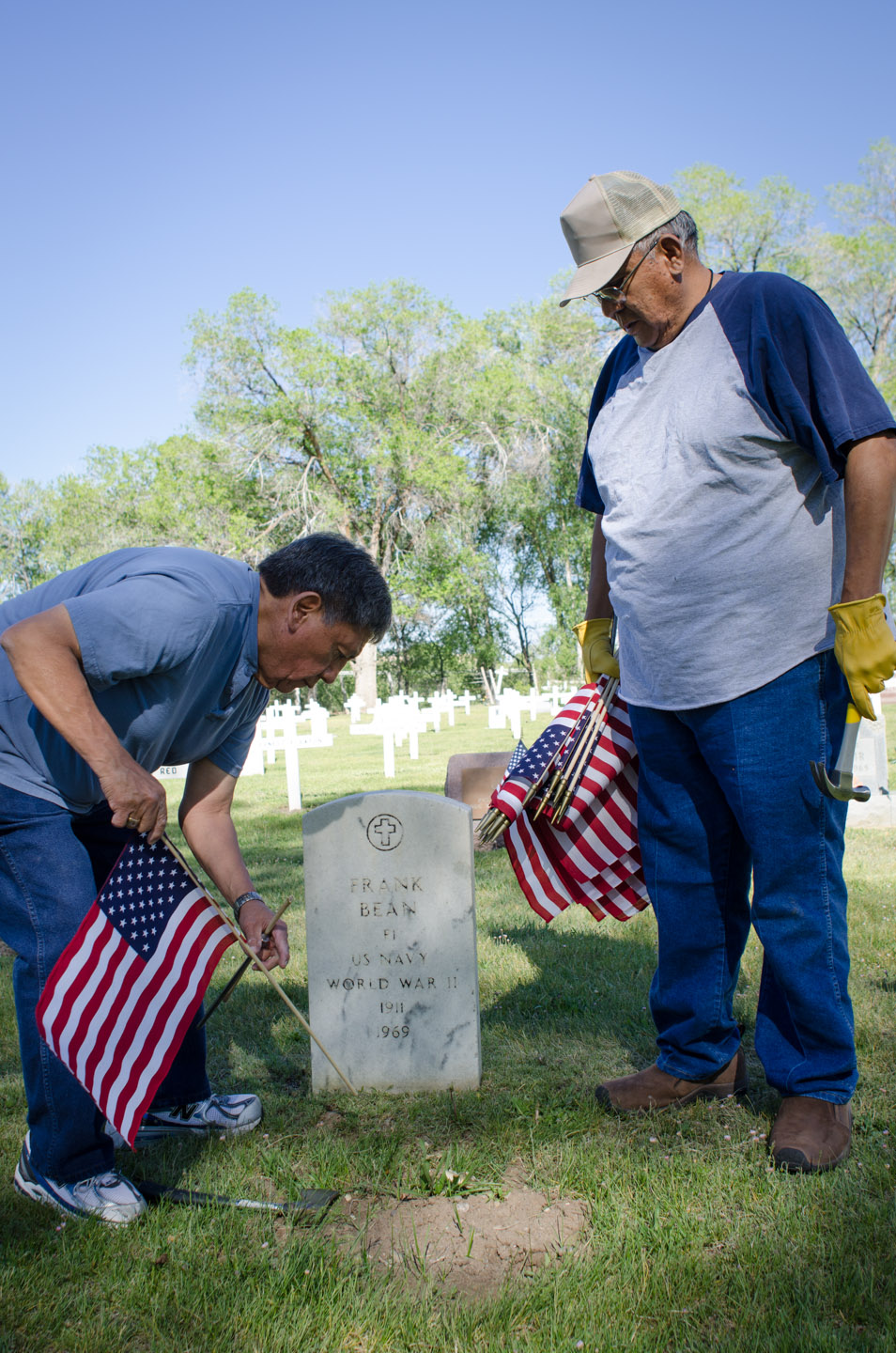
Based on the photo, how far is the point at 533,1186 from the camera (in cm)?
269

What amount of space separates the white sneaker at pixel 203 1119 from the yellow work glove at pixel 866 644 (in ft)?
7.30

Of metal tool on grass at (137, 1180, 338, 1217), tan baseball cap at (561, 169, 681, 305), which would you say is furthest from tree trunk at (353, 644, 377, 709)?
tan baseball cap at (561, 169, 681, 305)

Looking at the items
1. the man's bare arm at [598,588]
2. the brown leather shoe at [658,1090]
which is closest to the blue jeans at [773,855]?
the brown leather shoe at [658,1090]

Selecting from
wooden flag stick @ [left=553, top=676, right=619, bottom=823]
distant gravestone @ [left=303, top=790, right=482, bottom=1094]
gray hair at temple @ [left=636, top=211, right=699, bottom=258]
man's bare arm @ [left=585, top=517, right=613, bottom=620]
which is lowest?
distant gravestone @ [left=303, top=790, right=482, bottom=1094]

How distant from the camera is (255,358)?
3419cm

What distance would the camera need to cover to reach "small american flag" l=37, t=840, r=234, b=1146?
100 inches

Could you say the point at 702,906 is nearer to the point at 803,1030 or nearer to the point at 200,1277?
the point at 803,1030

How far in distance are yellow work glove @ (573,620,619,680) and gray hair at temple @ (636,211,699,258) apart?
1.23 m

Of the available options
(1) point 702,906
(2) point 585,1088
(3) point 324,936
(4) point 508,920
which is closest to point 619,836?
(1) point 702,906

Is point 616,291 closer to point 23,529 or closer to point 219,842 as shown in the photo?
point 219,842

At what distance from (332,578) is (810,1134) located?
1.96m

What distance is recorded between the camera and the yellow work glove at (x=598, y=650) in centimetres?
343

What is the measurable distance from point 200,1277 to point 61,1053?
2.07 feet

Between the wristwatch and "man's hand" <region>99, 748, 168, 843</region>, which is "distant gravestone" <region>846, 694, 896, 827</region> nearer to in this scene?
the wristwatch
